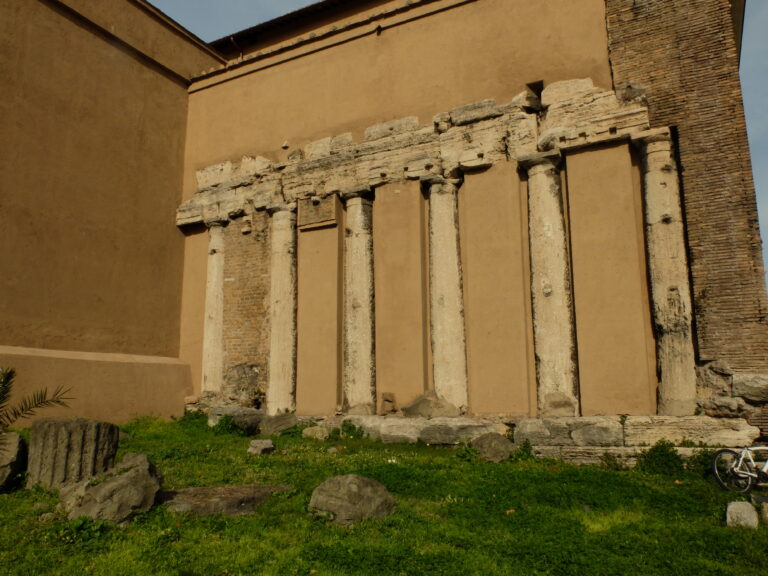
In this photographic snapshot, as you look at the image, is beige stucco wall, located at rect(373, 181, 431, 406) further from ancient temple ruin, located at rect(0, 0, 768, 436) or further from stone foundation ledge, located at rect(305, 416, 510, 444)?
stone foundation ledge, located at rect(305, 416, 510, 444)

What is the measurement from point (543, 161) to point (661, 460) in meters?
4.88

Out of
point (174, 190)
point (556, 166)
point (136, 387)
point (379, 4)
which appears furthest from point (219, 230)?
point (556, 166)

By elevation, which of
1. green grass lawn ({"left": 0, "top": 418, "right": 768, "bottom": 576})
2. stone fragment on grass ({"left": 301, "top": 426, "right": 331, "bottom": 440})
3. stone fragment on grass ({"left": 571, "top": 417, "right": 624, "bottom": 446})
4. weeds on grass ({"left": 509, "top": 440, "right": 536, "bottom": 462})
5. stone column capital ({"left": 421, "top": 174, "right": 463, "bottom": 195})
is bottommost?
green grass lawn ({"left": 0, "top": 418, "right": 768, "bottom": 576})

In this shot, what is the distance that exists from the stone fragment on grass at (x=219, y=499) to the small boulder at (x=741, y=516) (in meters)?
4.39

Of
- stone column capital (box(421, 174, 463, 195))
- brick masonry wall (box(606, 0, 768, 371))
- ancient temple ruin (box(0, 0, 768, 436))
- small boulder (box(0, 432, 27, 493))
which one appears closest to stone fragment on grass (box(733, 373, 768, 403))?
ancient temple ruin (box(0, 0, 768, 436))

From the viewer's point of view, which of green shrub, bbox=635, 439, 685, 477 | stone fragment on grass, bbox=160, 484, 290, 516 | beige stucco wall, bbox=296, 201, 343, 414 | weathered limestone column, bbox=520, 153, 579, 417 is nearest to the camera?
stone fragment on grass, bbox=160, 484, 290, 516

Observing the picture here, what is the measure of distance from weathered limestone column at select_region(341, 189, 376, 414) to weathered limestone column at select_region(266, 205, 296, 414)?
1.18 meters

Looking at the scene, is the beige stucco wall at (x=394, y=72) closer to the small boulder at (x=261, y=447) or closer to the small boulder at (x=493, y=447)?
the small boulder at (x=493, y=447)

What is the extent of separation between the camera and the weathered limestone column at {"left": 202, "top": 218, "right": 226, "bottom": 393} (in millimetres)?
12617

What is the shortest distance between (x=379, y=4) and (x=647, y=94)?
6203 mm

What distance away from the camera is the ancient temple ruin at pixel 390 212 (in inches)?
348

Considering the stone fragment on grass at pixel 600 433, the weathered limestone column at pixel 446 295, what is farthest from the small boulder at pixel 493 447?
the weathered limestone column at pixel 446 295

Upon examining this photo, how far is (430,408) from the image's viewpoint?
10.0 m

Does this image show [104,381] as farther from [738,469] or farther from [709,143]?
[709,143]
